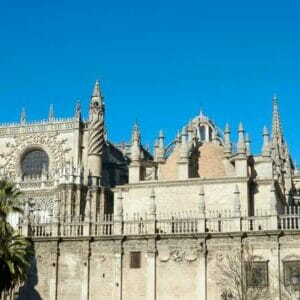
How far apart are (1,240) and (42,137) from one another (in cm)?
2501

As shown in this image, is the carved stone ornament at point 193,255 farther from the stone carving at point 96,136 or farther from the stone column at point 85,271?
the stone carving at point 96,136

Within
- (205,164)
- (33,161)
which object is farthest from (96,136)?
(205,164)

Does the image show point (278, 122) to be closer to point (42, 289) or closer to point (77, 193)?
point (77, 193)

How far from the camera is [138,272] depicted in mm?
38406

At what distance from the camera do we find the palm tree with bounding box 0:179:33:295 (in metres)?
33.4

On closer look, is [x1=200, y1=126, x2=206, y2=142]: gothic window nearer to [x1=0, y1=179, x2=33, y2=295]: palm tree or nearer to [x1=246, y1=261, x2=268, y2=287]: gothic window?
[x1=246, y1=261, x2=268, y2=287]: gothic window

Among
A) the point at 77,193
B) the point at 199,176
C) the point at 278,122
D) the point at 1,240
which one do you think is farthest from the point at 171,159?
the point at 278,122

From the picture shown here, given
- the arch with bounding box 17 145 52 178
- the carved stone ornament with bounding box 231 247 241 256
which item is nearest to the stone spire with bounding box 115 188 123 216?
the carved stone ornament with bounding box 231 247 241 256

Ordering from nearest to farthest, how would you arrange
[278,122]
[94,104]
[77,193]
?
[77,193]
[94,104]
[278,122]

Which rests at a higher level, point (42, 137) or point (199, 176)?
point (42, 137)

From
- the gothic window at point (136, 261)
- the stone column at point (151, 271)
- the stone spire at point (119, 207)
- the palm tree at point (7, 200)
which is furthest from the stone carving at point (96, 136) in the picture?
the palm tree at point (7, 200)

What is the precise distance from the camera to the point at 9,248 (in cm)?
3381

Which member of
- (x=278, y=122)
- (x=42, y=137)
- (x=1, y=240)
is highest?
(x=278, y=122)

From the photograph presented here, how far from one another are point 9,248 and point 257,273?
1263 cm
